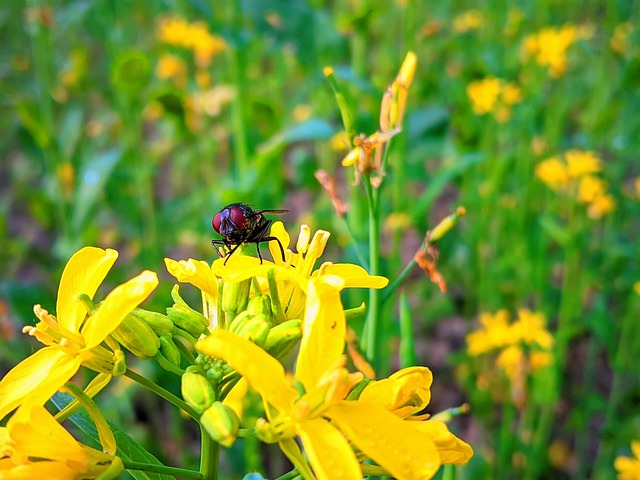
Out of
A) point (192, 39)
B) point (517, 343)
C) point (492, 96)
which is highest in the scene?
point (192, 39)

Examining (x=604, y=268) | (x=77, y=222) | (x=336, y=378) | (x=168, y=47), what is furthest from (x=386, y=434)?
(x=168, y=47)

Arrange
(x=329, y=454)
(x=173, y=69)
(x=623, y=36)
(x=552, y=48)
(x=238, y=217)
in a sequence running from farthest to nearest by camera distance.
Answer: (x=173, y=69) < (x=623, y=36) < (x=552, y=48) < (x=238, y=217) < (x=329, y=454)

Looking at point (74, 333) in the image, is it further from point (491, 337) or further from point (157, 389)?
point (491, 337)

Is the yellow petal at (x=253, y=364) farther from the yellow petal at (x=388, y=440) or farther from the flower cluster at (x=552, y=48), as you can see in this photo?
the flower cluster at (x=552, y=48)

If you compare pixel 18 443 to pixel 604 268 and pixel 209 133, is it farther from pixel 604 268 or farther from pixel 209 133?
pixel 209 133

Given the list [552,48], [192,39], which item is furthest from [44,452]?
[552,48]

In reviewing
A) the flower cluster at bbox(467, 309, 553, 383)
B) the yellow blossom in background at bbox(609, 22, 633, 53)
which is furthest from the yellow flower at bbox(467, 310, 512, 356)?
the yellow blossom in background at bbox(609, 22, 633, 53)

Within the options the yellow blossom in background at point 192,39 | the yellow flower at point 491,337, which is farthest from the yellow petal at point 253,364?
the yellow blossom in background at point 192,39
